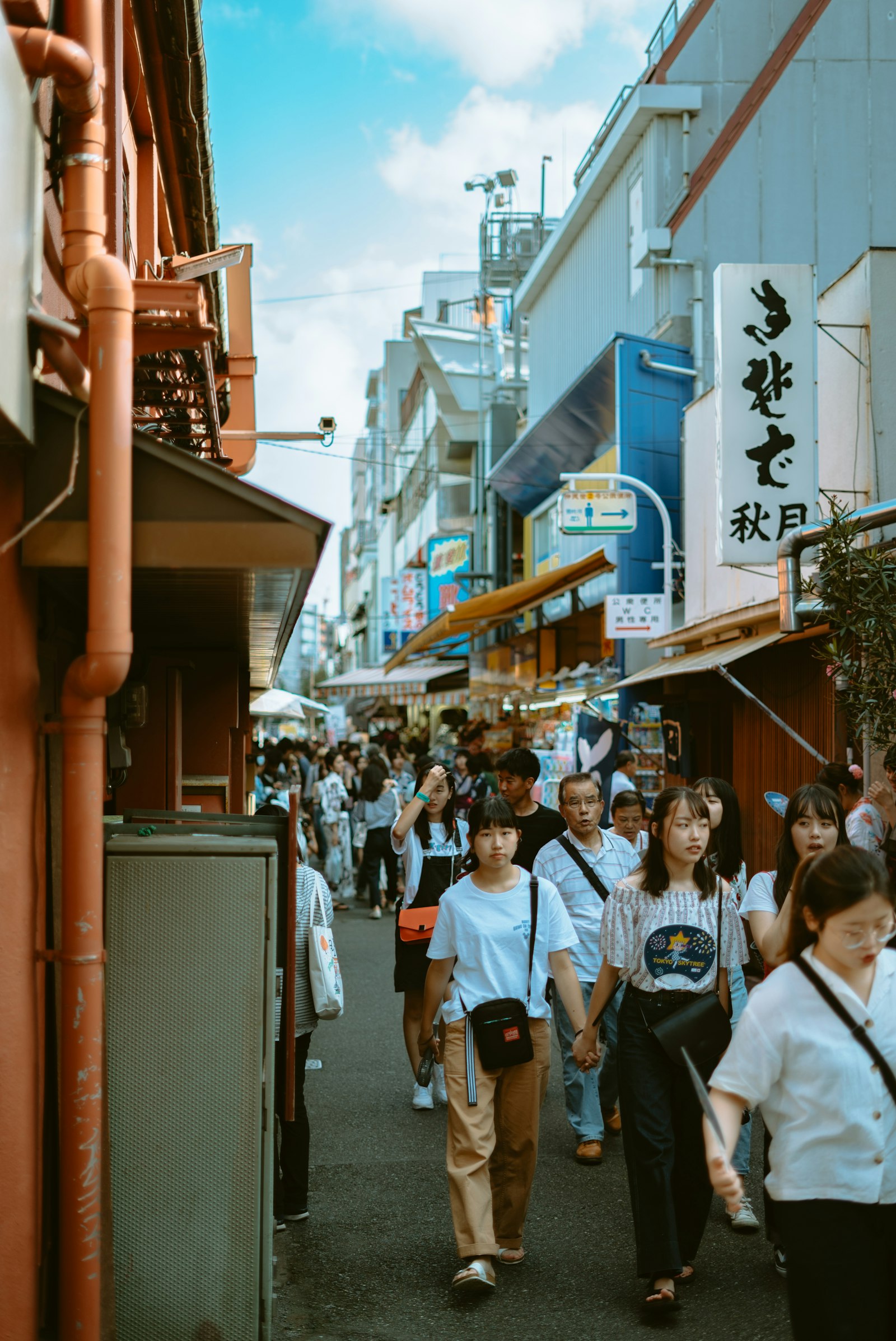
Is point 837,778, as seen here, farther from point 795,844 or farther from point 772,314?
point 772,314

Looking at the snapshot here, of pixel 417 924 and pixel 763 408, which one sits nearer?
pixel 417 924

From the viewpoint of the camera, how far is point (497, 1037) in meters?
5.22

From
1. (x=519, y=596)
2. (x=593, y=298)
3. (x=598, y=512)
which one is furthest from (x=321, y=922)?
(x=593, y=298)

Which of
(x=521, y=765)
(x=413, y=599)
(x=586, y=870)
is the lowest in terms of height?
(x=586, y=870)

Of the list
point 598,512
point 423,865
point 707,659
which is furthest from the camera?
point 598,512

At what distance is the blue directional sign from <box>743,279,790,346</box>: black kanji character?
516 centimetres

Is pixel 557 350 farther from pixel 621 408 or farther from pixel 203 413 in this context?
pixel 203 413

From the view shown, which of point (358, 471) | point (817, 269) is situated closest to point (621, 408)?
point (817, 269)

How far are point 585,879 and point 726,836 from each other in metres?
0.87

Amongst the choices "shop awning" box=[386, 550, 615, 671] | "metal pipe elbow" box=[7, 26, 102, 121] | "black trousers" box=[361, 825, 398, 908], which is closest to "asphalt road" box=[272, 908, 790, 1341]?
"metal pipe elbow" box=[7, 26, 102, 121]

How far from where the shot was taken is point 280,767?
71.6 feet

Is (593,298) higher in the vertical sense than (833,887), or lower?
higher

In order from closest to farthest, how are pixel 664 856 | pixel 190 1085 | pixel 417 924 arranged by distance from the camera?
pixel 190 1085
pixel 664 856
pixel 417 924

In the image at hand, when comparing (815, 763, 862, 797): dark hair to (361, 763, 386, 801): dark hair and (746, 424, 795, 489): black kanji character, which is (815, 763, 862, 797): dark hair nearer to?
(746, 424, 795, 489): black kanji character
